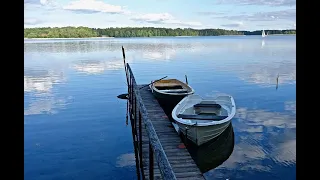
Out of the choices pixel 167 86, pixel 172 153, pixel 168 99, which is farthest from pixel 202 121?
pixel 167 86

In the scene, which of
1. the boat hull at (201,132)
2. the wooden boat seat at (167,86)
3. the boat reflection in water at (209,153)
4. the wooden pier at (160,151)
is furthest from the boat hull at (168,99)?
the boat hull at (201,132)

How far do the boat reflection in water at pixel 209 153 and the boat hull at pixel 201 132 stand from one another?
28cm

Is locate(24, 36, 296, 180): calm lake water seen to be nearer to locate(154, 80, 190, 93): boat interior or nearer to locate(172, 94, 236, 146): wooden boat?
locate(172, 94, 236, 146): wooden boat

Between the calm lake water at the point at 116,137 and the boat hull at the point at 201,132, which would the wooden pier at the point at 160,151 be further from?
the calm lake water at the point at 116,137

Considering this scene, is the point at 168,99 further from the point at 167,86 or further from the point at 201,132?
the point at 201,132

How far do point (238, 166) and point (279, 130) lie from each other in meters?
5.80

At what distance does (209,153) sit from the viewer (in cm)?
1275

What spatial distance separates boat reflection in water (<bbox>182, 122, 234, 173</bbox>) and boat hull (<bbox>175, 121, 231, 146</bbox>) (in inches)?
11.1

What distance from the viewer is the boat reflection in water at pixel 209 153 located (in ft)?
39.9

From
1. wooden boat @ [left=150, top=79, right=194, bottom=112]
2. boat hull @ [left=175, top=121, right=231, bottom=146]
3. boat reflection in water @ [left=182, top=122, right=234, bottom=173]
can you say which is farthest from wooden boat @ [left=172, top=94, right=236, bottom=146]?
wooden boat @ [left=150, top=79, right=194, bottom=112]

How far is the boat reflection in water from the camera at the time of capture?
12.2m
